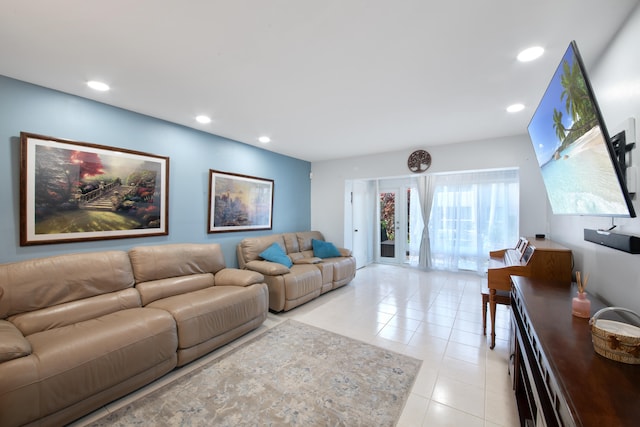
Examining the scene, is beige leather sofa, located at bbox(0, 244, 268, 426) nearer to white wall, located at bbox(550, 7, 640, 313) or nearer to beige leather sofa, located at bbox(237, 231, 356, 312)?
beige leather sofa, located at bbox(237, 231, 356, 312)

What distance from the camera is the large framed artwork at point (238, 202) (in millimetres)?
3701

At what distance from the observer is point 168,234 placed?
10.5 ft

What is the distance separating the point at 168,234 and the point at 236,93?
76.0 inches

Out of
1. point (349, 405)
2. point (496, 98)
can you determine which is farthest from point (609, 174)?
point (349, 405)

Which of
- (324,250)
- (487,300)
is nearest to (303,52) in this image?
(487,300)

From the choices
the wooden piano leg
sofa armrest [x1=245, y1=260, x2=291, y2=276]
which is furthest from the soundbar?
sofa armrest [x1=245, y1=260, x2=291, y2=276]

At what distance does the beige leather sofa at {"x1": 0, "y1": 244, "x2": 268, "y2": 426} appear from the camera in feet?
4.94

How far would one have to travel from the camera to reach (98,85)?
2295 mm

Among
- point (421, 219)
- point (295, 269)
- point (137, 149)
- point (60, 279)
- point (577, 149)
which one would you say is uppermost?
point (137, 149)

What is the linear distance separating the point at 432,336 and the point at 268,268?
2115mm

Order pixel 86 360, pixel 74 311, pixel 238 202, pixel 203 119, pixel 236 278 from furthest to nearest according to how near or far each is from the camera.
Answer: pixel 238 202
pixel 203 119
pixel 236 278
pixel 74 311
pixel 86 360

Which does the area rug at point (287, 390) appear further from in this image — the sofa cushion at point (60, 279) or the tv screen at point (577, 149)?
the tv screen at point (577, 149)

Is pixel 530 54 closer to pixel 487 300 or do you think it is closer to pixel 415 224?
pixel 487 300

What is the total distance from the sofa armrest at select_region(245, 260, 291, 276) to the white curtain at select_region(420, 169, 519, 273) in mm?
3609
